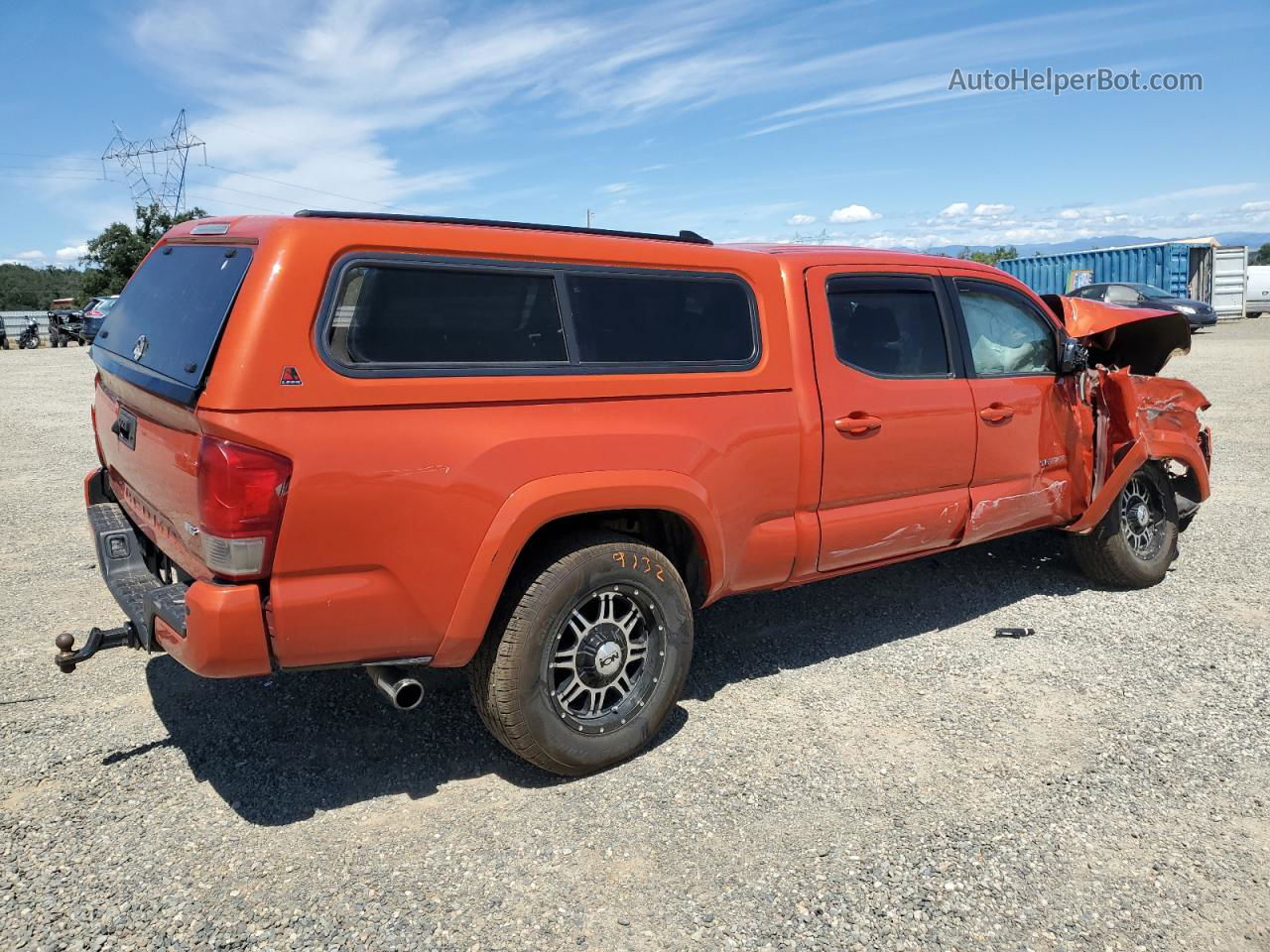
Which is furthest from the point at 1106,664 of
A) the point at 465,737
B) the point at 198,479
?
the point at 198,479

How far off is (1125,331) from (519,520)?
15.2 ft

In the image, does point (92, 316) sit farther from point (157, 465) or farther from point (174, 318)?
point (157, 465)

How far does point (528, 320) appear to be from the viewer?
3.38 meters

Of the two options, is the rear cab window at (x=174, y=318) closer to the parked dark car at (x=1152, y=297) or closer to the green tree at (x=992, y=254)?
the parked dark car at (x=1152, y=297)

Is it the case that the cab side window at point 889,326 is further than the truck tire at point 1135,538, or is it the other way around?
the truck tire at point 1135,538

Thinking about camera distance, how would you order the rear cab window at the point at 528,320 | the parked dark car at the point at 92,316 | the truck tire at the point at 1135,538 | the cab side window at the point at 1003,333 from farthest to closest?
the parked dark car at the point at 92,316 < the truck tire at the point at 1135,538 < the cab side window at the point at 1003,333 < the rear cab window at the point at 528,320

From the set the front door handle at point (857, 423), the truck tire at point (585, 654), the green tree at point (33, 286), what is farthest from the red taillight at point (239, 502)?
the green tree at point (33, 286)

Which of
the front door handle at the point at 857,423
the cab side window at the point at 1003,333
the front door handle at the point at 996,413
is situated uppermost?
the cab side window at the point at 1003,333

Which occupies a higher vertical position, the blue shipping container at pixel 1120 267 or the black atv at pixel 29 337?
the black atv at pixel 29 337

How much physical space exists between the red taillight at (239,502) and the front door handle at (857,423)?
7.58 ft

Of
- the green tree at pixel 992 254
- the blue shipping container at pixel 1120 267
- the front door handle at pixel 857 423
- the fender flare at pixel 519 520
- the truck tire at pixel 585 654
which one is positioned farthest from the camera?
the green tree at pixel 992 254

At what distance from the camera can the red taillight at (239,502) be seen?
9.17ft

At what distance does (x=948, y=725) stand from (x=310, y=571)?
2.60m

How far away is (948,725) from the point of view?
13.2 ft
